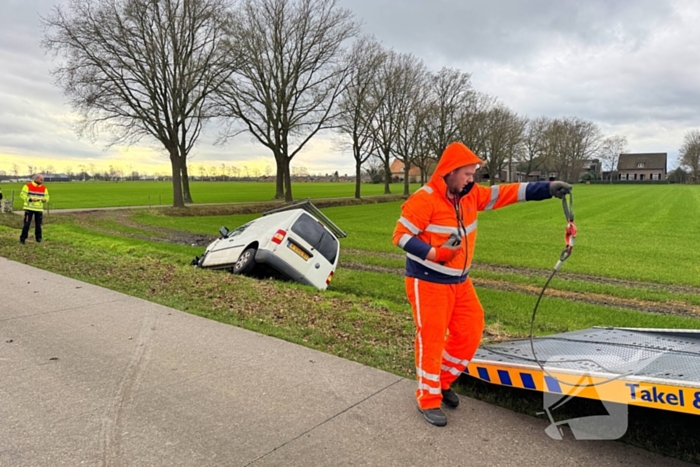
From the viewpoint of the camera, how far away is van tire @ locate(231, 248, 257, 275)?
8.66 metres

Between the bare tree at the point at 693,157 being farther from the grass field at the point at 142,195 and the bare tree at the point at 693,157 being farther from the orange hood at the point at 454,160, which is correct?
the orange hood at the point at 454,160

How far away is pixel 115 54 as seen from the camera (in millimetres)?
25312

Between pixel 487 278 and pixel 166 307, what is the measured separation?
22.1 feet

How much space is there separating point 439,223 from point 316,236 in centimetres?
572

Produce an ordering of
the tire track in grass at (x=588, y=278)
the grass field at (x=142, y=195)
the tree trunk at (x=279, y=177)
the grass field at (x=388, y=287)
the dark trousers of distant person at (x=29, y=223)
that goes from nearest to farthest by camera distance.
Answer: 1. the grass field at (x=388, y=287)
2. the tire track in grass at (x=588, y=278)
3. the dark trousers of distant person at (x=29, y=223)
4. the grass field at (x=142, y=195)
5. the tree trunk at (x=279, y=177)

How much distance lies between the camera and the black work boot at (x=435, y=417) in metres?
3.13

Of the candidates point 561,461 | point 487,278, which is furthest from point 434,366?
point 487,278

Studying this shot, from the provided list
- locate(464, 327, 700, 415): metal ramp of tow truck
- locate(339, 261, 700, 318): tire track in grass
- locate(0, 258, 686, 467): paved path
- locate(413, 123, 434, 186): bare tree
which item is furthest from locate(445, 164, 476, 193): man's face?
locate(413, 123, 434, 186): bare tree

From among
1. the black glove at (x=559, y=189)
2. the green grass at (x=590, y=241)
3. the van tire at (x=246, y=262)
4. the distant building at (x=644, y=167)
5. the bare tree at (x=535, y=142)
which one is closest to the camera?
the black glove at (x=559, y=189)

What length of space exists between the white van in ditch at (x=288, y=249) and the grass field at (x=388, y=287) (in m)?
0.52

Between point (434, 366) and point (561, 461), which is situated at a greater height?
point (434, 366)

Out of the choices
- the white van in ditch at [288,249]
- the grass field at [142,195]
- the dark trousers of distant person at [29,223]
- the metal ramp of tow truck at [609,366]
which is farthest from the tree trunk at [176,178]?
the metal ramp of tow truck at [609,366]

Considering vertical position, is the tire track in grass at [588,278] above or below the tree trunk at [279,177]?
below

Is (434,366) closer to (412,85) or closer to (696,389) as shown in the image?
(696,389)
